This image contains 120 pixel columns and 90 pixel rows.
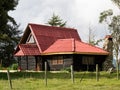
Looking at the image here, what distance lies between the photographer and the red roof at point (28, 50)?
5450 centimetres

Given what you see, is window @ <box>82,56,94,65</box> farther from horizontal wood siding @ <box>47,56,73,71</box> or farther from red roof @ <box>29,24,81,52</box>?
red roof @ <box>29,24,81,52</box>

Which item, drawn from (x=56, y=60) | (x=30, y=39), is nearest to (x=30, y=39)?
(x=30, y=39)

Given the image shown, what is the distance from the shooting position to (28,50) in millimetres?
55000

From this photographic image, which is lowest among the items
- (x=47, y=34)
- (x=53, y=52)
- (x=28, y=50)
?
(x=53, y=52)

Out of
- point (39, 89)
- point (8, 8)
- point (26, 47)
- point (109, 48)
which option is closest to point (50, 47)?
point (26, 47)

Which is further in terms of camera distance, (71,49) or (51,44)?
(51,44)

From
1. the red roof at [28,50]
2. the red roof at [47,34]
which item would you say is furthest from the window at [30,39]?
the red roof at [47,34]

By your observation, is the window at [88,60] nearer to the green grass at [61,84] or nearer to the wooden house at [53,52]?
the wooden house at [53,52]

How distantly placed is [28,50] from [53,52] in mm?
4282

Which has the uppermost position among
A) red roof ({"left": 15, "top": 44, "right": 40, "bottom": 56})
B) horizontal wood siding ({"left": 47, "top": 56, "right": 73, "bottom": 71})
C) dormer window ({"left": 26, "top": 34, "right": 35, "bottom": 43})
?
dormer window ({"left": 26, "top": 34, "right": 35, "bottom": 43})

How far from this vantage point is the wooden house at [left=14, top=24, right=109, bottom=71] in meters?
52.1

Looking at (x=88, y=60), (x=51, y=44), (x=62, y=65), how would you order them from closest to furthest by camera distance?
1. (x=62, y=65)
2. (x=88, y=60)
3. (x=51, y=44)

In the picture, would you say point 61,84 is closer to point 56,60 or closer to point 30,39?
point 56,60

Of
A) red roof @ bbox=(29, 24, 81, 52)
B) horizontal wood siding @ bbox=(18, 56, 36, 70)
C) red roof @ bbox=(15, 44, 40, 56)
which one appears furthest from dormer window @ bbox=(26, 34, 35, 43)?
horizontal wood siding @ bbox=(18, 56, 36, 70)
